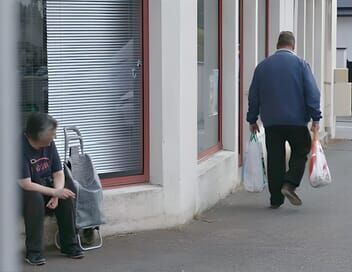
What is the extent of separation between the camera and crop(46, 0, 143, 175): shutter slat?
5.99 m

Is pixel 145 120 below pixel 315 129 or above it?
above

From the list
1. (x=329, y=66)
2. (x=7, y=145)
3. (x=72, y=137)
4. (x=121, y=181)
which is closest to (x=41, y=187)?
(x=72, y=137)

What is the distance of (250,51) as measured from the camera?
980cm

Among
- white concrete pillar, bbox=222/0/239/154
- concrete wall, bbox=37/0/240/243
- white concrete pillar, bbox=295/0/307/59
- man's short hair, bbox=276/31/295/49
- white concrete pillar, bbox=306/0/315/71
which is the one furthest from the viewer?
white concrete pillar, bbox=306/0/315/71

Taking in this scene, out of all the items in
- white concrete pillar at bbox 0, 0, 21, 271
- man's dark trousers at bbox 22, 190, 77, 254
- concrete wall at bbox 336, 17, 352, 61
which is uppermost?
concrete wall at bbox 336, 17, 352, 61

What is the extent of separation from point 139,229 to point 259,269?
52.7 inches

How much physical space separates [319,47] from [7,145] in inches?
569

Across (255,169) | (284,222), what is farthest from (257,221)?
(255,169)

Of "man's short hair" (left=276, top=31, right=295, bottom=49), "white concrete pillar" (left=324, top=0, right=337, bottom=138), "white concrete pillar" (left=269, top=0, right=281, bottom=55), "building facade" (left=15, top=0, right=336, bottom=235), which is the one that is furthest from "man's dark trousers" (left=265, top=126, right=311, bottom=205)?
"white concrete pillar" (left=324, top=0, right=337, bottom=138)

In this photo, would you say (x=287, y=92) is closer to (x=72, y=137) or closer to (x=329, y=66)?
(x=72, y=137)

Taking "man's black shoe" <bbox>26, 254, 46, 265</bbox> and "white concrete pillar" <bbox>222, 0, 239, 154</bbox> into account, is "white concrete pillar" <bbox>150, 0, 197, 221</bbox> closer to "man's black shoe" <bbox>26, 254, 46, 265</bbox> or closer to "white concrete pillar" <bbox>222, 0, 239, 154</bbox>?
"man's black shoe" <bbox>26, 254, 46, 265</bbox>

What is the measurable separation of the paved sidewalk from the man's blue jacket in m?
0.94

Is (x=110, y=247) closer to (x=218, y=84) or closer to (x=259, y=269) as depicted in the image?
(x=259, y=269)

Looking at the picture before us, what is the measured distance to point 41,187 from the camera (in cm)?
522
